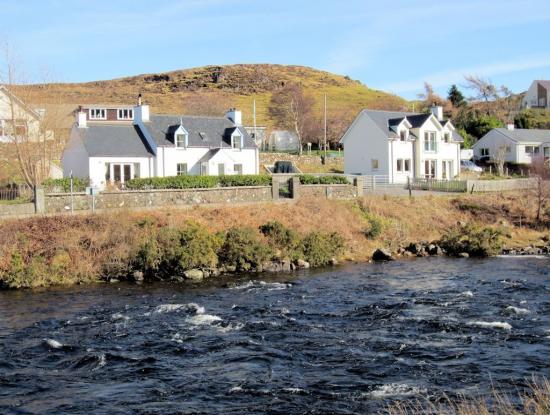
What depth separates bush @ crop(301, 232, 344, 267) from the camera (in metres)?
34.7

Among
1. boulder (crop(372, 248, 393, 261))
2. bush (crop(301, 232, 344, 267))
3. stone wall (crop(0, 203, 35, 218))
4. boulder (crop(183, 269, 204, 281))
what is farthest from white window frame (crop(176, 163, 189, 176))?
boulder (crop(183, 269, 204, 281))

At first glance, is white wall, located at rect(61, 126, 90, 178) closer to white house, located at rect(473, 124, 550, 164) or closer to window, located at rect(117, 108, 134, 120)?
window, located at rect(117, 108, 134, 120)

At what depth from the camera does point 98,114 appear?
3226 inches

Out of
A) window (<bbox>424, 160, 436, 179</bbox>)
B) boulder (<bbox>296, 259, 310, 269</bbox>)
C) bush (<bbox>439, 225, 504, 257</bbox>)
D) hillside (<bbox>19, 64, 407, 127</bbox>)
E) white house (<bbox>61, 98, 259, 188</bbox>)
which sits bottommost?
boulder (<bbox>296, 259, 310, 269</bbox>)

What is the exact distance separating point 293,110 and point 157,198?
7731 centimetres

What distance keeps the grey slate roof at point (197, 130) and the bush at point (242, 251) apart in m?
20.1

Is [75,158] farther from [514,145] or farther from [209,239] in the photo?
[514,145]

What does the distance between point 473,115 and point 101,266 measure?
273ft

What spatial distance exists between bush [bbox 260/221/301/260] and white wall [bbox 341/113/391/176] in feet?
85.3

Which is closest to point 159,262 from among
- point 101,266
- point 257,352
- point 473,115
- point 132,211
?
point 101,266

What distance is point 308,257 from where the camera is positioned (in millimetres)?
34625

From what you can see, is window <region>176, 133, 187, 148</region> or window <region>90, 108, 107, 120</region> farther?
window <region>90, 108, 107, 120</region>

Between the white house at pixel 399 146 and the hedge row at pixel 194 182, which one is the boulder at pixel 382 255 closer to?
the hedge row at pixel 194 182

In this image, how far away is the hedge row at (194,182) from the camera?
41.2 m
